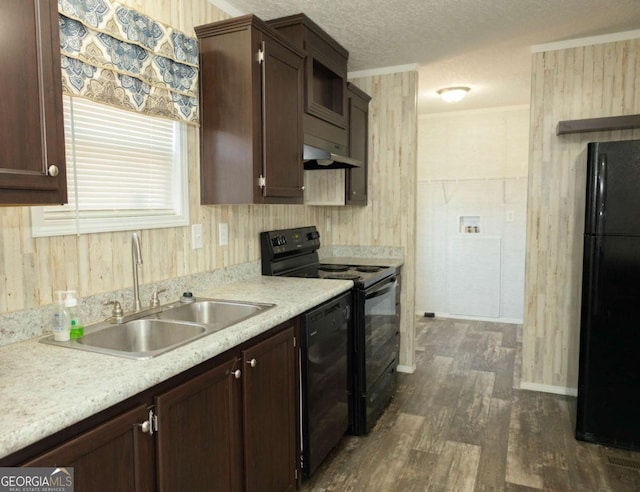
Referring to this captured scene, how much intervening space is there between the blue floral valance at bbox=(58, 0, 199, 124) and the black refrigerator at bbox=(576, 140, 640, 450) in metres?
2.22

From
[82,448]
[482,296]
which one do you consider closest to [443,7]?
[82,448]

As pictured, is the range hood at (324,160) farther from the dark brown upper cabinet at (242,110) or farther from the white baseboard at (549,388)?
the white baseboard at (549,388)

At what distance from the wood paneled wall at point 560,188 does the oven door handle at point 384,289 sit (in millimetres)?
1011

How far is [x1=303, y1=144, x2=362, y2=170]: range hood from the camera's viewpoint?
2918mm

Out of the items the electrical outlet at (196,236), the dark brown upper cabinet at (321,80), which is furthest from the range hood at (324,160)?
the electrical outlet at (196,236)

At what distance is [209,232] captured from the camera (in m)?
2.44

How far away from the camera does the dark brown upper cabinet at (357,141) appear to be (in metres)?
3.41

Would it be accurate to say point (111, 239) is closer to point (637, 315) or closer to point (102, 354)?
point (102, 354)

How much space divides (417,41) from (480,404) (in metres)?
2.56

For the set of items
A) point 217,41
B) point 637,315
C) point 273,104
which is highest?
point 217,41

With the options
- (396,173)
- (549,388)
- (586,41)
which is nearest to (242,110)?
(396,173)

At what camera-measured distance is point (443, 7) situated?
2596 mm

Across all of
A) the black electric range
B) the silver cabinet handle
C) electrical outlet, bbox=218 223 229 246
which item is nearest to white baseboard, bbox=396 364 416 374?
the black electric range

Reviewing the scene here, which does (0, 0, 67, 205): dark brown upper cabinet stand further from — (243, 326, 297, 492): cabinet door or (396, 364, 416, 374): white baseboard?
(396, 364, 416, 374): white baseboard
